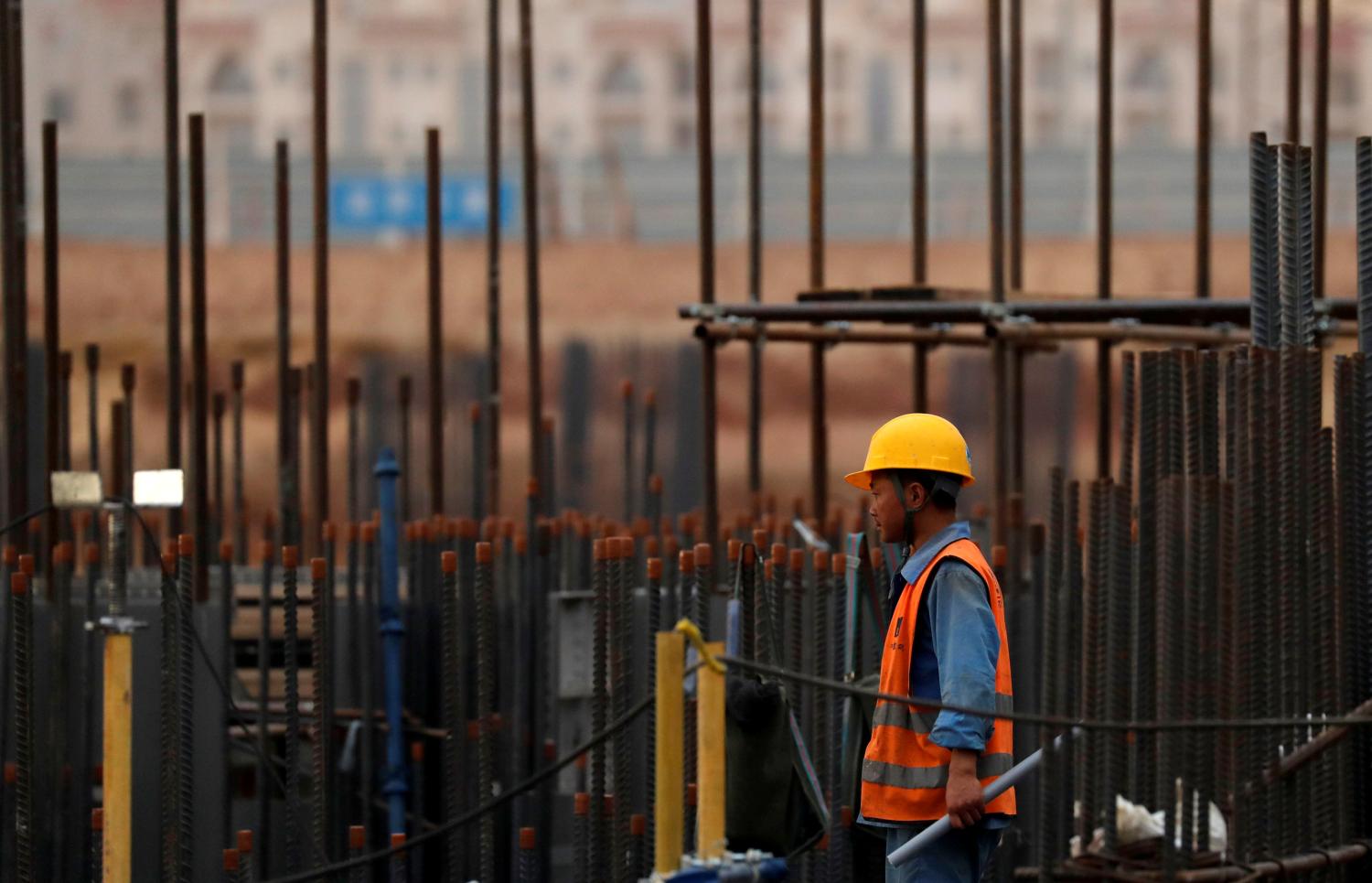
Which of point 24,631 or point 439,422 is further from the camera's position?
point 439,422

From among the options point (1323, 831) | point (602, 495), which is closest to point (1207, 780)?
point (1323, 831)

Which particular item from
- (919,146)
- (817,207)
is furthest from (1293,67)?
(817,207)

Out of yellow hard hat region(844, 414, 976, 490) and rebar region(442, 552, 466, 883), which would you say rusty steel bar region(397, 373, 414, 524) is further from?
yellow hard hat region(844, 414, 976, 490)

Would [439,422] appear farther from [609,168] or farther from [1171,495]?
[609,168]

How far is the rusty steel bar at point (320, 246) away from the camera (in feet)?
34.4

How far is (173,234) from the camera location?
9.92 m

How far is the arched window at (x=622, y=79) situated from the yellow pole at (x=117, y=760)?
47545 millimetres

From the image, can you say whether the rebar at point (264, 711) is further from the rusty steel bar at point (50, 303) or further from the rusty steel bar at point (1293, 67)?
the rusty steel bar at point (1293, 67)

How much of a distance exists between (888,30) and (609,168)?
32.4 ft

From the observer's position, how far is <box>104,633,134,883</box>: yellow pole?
18.3 feet

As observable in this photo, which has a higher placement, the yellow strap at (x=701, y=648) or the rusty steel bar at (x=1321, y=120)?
the rusty steel bar at (x=1321, y=120)

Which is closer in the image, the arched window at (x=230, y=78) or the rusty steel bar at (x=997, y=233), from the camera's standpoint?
the rusty steel bar at (x=997, y=233)

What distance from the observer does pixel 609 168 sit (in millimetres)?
44094

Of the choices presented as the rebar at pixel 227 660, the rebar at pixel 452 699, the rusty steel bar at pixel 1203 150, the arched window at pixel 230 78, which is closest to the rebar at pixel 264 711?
the rebar at pixel 227 660
